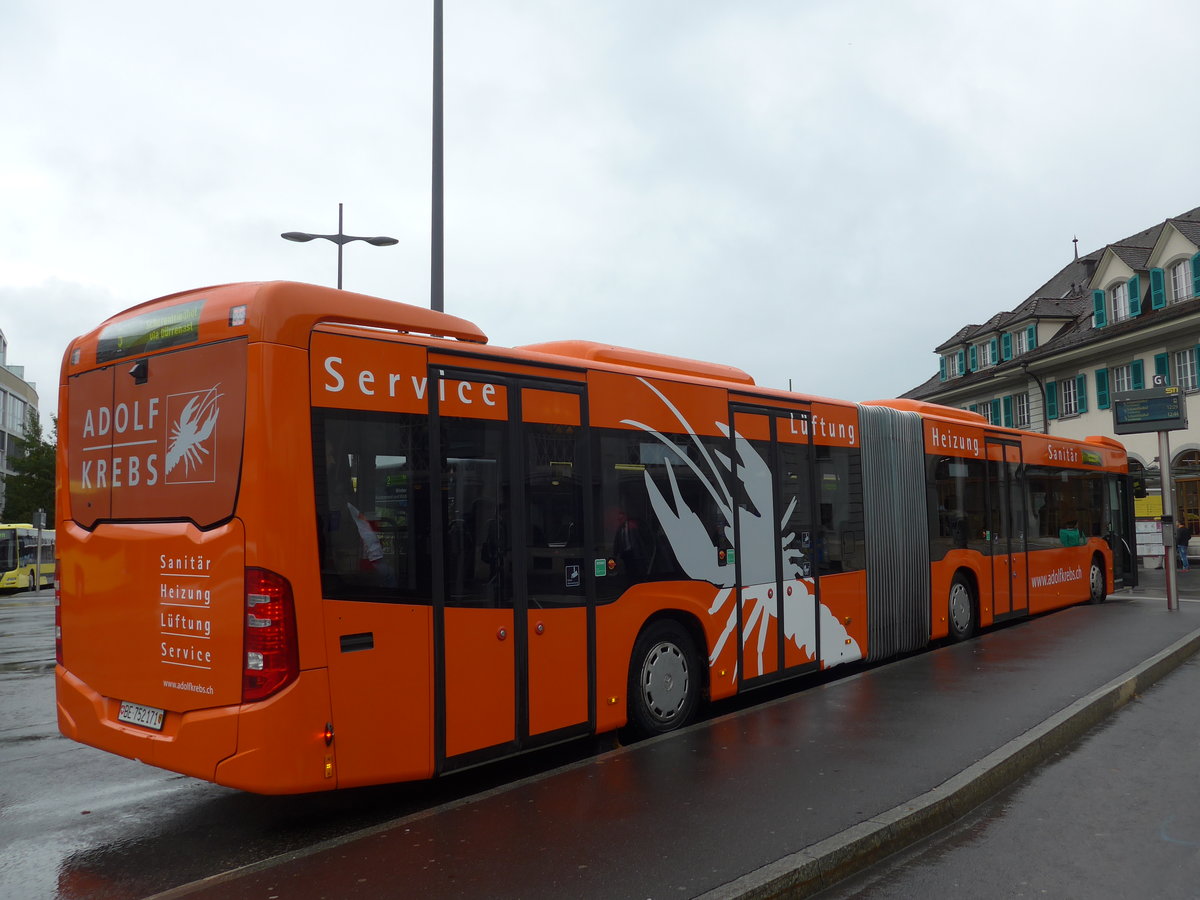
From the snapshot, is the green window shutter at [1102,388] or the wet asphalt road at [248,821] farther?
the green window shutter at [1102,388]

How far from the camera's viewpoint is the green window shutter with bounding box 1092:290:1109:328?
37.7 meters

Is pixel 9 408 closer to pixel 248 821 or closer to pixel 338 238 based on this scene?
pixel 338 238

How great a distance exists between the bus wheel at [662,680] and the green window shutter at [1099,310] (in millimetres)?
36288

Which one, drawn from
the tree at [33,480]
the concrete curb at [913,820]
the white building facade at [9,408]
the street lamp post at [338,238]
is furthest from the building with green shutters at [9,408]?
the concrete curb at [913,820]

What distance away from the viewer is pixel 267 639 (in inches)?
187

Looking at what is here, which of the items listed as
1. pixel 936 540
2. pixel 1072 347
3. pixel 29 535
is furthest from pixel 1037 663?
pixel 29 535

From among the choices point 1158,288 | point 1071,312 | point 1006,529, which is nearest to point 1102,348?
point 1158,288

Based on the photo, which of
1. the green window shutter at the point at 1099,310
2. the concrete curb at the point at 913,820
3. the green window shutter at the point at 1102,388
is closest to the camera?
the concrete curb at the point at 913,820

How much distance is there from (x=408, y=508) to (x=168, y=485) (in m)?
1.31

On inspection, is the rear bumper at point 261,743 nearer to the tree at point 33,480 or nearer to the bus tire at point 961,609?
the bus tire at point 961,609

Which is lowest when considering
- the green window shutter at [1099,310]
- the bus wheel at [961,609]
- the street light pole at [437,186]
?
the bus wheel at [961,609]

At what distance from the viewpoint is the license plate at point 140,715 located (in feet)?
17.0

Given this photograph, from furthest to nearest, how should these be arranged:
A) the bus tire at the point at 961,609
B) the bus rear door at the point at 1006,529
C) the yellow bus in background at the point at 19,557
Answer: the yellow bus in background at the point at 19,557 → the bus rear door at the point at 1006,529 → the bus tire at the point at 961,609

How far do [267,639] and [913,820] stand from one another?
343cm
